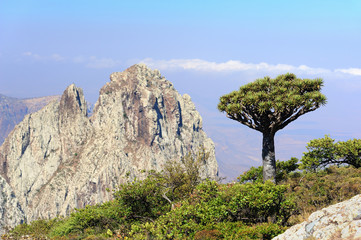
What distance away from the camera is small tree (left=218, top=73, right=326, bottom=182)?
69.2 feet

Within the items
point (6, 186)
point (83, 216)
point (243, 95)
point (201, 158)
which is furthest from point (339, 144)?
point (6, 186)

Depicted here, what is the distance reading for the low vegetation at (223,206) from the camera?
15.2 m

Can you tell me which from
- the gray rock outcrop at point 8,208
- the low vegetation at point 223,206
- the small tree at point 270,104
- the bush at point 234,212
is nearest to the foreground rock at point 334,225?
the low vegetation at point 223,206

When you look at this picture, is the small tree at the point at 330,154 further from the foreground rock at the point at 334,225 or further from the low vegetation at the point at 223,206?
the foreground rock at the point at 334,225

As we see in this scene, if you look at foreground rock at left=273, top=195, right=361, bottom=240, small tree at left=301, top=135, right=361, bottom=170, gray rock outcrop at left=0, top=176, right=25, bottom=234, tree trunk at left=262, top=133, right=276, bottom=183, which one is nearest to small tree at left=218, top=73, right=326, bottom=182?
tree trunk at left=262, top=133, right=276, bottom=183

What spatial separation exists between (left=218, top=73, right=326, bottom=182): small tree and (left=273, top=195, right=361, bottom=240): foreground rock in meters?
10.5

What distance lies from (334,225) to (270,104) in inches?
Answer: 462

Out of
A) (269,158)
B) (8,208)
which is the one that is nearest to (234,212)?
(269,158)

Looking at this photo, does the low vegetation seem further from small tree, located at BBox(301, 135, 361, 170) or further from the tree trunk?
the tree trunk

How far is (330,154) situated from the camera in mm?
25734

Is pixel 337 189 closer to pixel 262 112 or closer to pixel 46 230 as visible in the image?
pixel 262 112

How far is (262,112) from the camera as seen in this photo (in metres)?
21.8

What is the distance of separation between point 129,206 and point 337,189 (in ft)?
46.6

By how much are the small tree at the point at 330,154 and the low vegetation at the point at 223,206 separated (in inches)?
7.7
